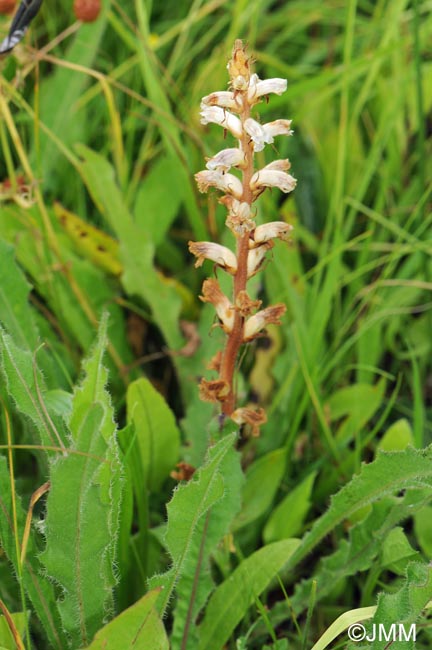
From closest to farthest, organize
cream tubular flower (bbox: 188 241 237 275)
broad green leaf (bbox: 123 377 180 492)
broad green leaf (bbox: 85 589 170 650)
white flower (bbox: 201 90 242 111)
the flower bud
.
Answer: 1. broad green leaf (bbox: 85 589 170 650)
2. white flower (bbox: 201 90 242 111)
3. cream tubular flower (bbox: 188 241 237 275)
4. the flower bud
5. broad green leaf (bbox: 123 377 180 492)

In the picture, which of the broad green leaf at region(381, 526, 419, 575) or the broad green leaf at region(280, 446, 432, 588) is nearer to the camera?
the broad green leaf at region(280, 446, 432, 588)

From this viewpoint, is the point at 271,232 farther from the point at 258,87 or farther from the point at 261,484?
the point at 261,484

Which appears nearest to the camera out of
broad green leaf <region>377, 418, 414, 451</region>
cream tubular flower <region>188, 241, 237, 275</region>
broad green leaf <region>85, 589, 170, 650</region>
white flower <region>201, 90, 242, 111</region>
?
broad green leaf <region>85, 589, 170, 650</region>

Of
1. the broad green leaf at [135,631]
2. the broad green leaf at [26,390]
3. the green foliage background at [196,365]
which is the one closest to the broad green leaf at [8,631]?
the green foliage background at [196,365]

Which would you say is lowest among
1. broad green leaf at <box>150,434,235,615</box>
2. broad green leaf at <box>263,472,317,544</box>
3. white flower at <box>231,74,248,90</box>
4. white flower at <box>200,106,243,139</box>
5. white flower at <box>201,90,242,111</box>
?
broad green leaf at <box>263,472,317,544</box>

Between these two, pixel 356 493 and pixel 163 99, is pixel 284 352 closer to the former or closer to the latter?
pixel 356 493

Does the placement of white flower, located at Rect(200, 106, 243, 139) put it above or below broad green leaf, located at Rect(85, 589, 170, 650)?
above

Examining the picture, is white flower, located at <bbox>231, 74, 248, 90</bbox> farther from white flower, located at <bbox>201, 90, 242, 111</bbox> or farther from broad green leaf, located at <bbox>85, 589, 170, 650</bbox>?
broad green leaf, located at <bbox>85, 589, 170, 650</bbox>

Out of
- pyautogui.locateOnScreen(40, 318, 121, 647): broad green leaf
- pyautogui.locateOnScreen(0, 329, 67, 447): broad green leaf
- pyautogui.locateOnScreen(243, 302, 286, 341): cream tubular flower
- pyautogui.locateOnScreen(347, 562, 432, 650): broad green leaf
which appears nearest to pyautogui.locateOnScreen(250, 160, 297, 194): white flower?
pyautogui.locateOnScreen(243, 302, 286, 341): cream tubular flower
